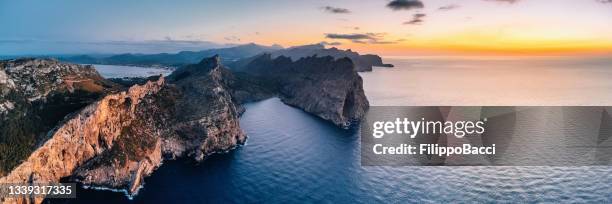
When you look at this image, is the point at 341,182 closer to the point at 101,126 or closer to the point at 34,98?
the point at 101,126

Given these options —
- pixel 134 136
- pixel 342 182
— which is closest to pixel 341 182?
pixel 342 182

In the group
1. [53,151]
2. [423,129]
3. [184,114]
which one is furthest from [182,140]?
[423,129]

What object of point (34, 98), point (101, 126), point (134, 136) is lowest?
point (134, 136)

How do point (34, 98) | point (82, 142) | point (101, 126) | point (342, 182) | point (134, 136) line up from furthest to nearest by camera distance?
point (134, 136) < point (34, 98) < point (101, 126) < point (82, 142) < point (342, 182)

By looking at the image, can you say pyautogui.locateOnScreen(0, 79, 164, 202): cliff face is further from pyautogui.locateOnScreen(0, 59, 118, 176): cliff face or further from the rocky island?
pyautogui.locateOnScreen(0, 59, 118, 176): cliff face

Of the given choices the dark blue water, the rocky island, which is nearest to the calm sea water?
the dark blue water

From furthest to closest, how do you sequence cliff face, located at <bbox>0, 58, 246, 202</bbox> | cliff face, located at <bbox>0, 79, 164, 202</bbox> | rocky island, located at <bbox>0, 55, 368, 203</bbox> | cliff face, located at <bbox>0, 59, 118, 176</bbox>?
1. cliff face, located at <bbox>0, 58, 246, 202</bbox>
2. rocky island, located at <bbox>0, 55, 368, 203</bbox>
3. cliff face, located at <bbox>0, 59, 118, 176</bbox>
4. cliff face, located at <bbox>0, 79, 164, 202</bbox>

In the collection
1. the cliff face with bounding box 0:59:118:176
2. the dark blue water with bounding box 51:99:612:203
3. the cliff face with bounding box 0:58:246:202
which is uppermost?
the cliff face with bounding box 0:59:118:176

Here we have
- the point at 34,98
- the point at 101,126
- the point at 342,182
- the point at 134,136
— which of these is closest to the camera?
the point at 342,182
